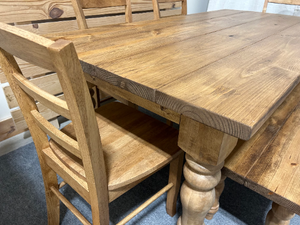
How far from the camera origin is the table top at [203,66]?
46cm

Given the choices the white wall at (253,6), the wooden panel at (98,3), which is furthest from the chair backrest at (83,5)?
the white wall at (253,6)

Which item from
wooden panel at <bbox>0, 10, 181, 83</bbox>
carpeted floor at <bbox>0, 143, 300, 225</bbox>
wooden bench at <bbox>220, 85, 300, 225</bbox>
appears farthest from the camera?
wooden panel at <bbox>0, 10, 181, 83</bbox>

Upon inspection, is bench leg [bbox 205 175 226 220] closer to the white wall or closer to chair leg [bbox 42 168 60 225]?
chair leg [bbox 42 168 60 225]

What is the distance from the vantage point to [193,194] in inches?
26.1

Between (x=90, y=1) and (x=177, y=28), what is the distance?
0.49 m

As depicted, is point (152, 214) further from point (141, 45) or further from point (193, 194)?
point (141, 45)

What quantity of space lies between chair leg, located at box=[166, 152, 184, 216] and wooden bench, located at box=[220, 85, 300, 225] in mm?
262

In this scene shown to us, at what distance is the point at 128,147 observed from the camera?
792 mm

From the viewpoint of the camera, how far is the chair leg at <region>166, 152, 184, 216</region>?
911 millimetres

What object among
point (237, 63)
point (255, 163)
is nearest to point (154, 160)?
point (255, 163)

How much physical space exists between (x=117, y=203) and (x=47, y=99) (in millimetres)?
834

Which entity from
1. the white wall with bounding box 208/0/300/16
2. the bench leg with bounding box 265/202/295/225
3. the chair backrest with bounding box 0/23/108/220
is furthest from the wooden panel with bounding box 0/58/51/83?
the white wall with bounding box 208/0/300/16

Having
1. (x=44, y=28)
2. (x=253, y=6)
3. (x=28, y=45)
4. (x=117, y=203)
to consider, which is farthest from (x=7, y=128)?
(x=253, y=6)

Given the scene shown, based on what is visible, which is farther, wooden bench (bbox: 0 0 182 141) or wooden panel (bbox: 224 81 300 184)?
wooden bench (bbox: 0 0 182 141)
